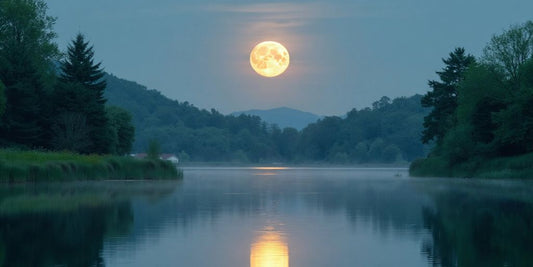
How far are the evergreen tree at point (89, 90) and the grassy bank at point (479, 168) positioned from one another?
3362cm

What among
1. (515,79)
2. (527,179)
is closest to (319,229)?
(527,179)

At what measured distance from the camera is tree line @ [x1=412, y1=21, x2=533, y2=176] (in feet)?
247

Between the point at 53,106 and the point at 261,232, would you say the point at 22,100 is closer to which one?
the point at 53,106

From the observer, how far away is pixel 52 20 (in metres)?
92.7

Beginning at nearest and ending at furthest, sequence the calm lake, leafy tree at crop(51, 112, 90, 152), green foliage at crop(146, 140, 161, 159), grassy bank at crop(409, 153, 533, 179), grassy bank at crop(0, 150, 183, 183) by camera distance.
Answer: the calm lake
grassy bank at crop(0, 150, 183, 183)
green foliage at crop(146, 140, 161, 159)
grassy bank at crop(409, 153, 533, 179)
leafy tree at crop(51, 112, 90, 152)

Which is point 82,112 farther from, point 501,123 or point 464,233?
point 464,233

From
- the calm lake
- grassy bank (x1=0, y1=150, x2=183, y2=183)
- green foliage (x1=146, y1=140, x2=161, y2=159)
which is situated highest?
green foliage (x1=146, y1=140, x2=161, y2=159)

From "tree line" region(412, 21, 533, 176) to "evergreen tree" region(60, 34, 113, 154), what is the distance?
33.6 metres

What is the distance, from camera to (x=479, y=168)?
7756 cm

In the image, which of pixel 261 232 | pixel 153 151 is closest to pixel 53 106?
pixel 153 151

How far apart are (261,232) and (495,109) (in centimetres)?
6415

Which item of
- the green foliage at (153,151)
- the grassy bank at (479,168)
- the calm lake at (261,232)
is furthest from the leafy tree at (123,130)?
the calm lake at (261,232)

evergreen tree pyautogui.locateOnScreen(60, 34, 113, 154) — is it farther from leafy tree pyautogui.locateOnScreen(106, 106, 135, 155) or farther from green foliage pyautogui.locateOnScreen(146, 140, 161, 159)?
leafy tree pyautogui.locateOnScreen(106, 106, 135, 155)

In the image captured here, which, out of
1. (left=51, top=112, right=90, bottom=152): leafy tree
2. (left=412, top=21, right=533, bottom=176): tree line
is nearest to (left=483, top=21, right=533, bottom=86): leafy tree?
(left=412, top=21, right=533, bottom=176): tree line
